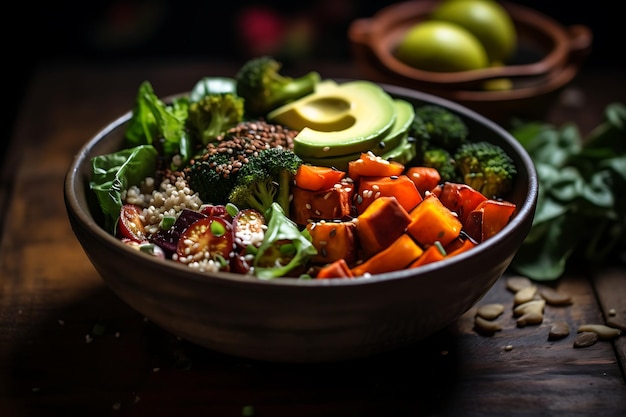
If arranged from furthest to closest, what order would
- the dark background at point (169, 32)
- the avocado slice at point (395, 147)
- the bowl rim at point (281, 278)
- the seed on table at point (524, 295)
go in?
the dark background at point (169, 32) → the seed on table at point (524, 295) → the avocado slice at point (395, 147) → the bowl rim at point (281, 278)

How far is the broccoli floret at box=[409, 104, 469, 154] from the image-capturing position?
186 centimetres

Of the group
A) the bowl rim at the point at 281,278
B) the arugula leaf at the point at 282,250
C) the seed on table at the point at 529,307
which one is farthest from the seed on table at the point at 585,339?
the arugula leaf at the point at 282,250

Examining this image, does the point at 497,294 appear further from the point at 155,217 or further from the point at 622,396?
the point at 155,217

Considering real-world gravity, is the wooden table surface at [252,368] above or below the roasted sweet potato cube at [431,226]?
below

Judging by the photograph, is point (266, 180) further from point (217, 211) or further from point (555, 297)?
point (555, 297)

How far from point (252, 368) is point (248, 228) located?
0.31 m

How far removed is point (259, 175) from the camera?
1.61m

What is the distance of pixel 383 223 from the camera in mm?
1477

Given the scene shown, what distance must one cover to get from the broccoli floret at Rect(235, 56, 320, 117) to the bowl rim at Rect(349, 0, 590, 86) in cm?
59

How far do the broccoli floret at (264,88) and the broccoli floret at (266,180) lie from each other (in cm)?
35

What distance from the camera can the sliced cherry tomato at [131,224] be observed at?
1.60 metres

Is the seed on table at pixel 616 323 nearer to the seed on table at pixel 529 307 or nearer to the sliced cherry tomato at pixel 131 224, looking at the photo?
the seed on table at pixel 529 307

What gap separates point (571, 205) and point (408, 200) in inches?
28.2

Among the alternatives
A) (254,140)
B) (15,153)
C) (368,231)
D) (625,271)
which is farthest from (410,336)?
(15,153)
